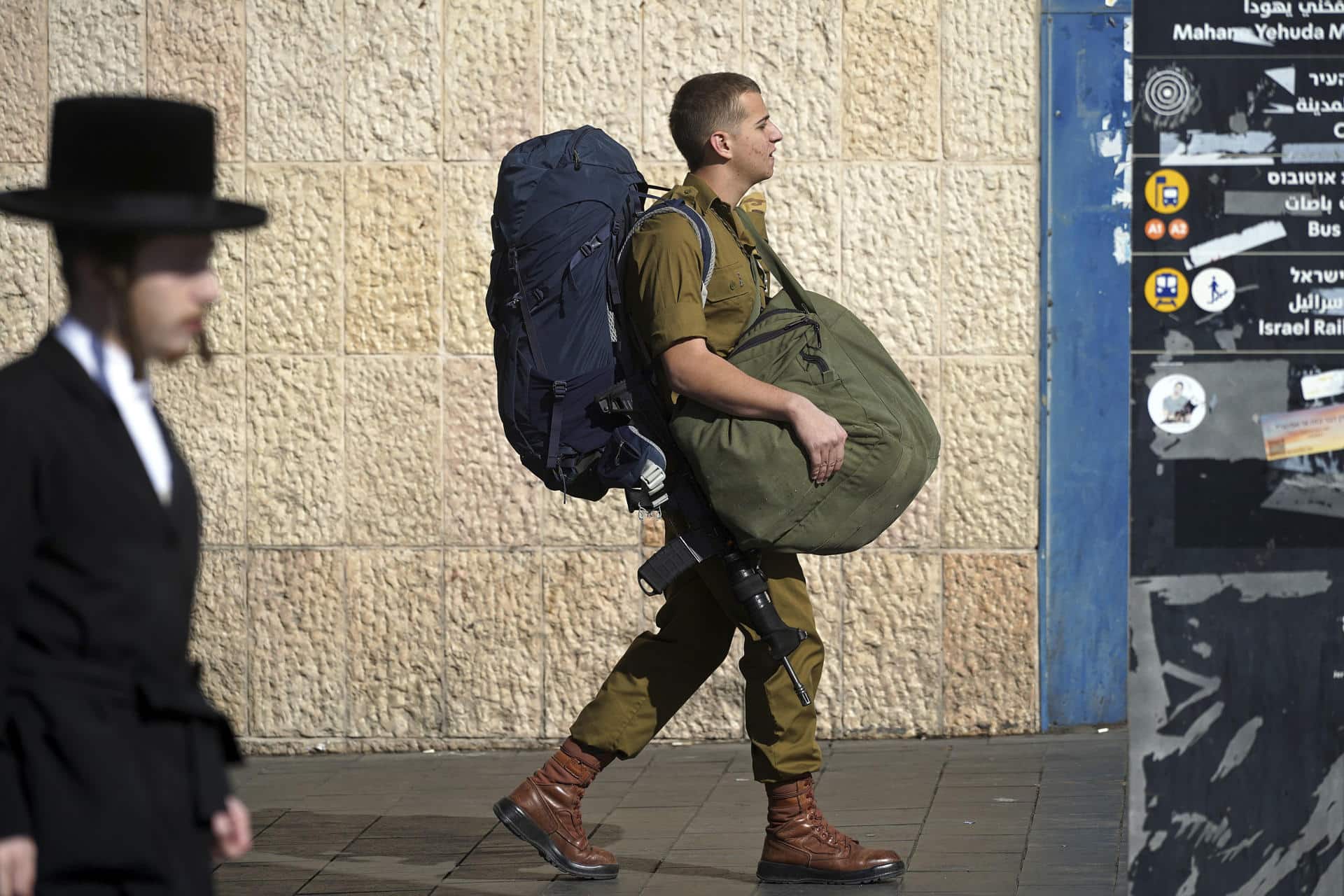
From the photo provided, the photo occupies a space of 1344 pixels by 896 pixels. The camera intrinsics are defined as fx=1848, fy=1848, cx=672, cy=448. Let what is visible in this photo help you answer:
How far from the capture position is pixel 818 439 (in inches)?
172

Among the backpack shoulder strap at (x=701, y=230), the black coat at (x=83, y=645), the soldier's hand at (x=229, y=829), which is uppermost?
the backpack shoulder strap at (x=701, y=230)

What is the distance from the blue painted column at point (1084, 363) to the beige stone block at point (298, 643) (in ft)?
8.04

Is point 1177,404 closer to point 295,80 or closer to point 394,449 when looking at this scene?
point 394,449

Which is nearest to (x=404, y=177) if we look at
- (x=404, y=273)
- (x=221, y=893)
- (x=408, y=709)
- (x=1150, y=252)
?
(x=404, y=273)

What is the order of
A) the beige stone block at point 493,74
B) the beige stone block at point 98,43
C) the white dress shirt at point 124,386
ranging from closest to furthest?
the white dress shirt at point 124,386 < the beige stone block at point 493,74 < the beige stone block at point 98,43

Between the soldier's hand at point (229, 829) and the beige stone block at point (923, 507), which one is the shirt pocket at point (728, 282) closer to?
the beige stone block at point (923, 507)

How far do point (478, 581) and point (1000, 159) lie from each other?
7.53 ft

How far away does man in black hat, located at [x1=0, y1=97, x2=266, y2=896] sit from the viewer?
2344 mm

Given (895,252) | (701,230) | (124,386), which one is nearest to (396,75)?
(895,252)

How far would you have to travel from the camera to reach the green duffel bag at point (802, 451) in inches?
174

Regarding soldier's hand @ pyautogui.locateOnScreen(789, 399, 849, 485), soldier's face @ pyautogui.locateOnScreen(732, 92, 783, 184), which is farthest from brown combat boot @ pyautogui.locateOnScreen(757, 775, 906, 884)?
soldier's face @ pyautogui.locateOnScreen(732, 92, 783, 184)

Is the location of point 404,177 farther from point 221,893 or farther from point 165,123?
point 165,123

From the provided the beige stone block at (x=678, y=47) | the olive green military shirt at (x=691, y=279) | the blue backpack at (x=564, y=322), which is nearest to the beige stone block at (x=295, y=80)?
the beige stone block at (x=678, y=47)

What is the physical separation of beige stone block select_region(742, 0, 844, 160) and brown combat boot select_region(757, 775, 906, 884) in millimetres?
2461
